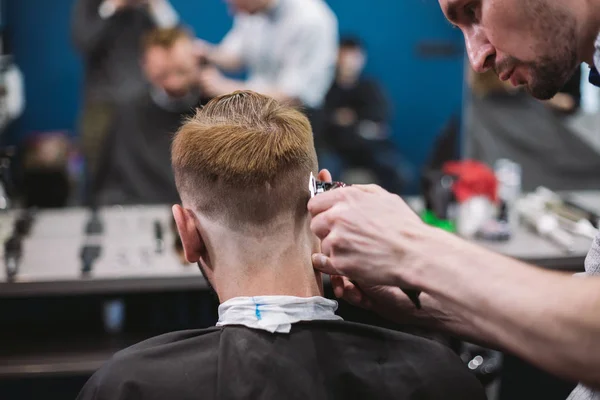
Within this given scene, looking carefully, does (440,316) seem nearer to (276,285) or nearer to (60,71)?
(276,285)

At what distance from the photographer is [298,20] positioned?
205 inches

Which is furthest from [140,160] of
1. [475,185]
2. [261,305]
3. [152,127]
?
[261,305]

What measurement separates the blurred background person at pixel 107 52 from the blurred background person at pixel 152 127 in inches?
3.2

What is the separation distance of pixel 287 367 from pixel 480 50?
0.72 metres

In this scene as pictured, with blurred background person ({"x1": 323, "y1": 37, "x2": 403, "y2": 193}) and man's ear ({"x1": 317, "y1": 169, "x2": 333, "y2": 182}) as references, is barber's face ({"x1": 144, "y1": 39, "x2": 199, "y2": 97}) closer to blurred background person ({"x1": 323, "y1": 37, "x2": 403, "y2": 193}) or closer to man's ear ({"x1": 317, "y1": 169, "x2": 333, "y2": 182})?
blurred background person ({"x1": 323, "y1": 37, "x2": 403, "y2": 193})

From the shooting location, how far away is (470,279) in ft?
3.64

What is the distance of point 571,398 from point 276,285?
0.62 m

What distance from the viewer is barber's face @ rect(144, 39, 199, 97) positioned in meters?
4.77

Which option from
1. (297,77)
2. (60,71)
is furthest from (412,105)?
(60,71)

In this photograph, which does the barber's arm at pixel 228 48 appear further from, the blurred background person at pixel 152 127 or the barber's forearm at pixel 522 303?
the barber's forearm at pixel 522 303

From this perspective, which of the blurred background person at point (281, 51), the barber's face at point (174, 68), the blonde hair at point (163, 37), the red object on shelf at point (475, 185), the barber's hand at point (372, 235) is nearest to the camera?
the barber's hand at point (372, 235)

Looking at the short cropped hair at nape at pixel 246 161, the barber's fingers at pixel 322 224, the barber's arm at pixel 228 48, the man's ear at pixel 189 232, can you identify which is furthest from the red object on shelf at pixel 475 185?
the barber's arm at pixel 228 48

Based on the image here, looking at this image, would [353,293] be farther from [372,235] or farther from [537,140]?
[537,140]

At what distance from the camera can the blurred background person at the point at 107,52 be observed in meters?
5.04
